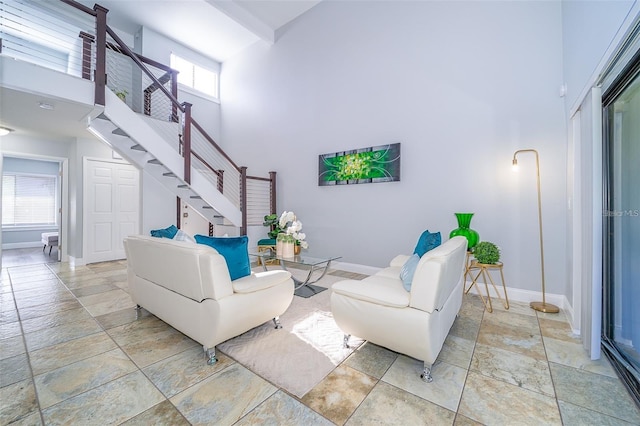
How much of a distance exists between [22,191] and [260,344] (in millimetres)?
9914

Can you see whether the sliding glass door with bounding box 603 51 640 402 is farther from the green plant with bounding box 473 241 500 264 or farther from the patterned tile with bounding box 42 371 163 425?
the patterned tile with bounding box 42 371 163 425

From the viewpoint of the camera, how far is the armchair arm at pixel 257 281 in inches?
80.5

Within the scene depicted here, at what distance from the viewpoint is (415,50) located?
3971 millimetres

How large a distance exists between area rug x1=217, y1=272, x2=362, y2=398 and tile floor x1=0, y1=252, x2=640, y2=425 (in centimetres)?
7

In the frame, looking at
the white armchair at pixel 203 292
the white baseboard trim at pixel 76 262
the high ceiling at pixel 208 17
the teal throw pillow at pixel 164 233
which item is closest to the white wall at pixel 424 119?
the high ceiling at pixel 208 17

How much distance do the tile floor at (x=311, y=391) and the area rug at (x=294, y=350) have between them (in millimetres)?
72

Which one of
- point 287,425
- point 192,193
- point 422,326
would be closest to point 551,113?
point 422,326

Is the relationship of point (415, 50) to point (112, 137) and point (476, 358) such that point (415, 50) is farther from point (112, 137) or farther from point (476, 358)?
point (112, 137)

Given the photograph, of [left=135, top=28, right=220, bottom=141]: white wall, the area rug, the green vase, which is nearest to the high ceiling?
[left=135, top=28, right=220, bottom=141]: white wall

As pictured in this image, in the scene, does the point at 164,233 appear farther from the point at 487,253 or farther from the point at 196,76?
the point at 196,76

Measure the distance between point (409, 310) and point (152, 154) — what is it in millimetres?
4143

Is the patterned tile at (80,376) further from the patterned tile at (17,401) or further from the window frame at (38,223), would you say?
the window frame at (38,223)

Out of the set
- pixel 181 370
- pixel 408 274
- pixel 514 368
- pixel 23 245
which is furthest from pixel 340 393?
pixel 23 245

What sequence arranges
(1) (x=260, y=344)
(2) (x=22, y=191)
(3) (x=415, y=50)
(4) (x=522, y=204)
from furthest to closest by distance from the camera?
(2) (x=22, y=191)
(3) (x=415, y=50)
(4) (x=522, y=204)
(1) (x=260, y=344)
